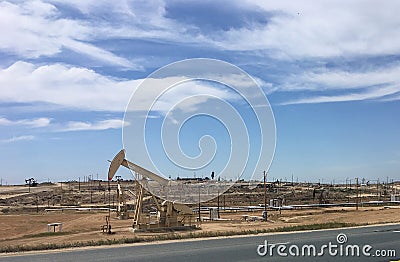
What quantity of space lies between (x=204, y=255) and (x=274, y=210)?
45.2 metres

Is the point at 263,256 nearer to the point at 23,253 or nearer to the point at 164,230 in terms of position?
the point at 23,253

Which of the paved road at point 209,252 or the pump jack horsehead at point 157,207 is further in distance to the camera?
the pump jack horsehead at point 157,207

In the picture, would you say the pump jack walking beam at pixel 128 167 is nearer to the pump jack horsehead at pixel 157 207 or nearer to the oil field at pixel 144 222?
the pump jack horsehead at pixel 157 207

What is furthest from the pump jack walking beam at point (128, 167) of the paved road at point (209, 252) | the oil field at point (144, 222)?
the paved road at point (209, 252)

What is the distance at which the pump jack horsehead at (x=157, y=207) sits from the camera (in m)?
32.5

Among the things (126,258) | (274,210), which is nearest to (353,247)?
(126,258)

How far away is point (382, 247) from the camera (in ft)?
57.1

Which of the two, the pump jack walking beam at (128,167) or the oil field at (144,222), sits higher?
the pump jack walking beam at (128,167)

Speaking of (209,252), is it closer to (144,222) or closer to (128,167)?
(128,167)

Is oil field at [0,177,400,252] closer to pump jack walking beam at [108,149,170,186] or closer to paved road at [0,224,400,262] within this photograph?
pump jack walking beam at [108,149,170,186]

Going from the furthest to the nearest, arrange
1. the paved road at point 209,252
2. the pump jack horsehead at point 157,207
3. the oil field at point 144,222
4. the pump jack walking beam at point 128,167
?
the pump jack horsehead at point 157,207
the pump jack walking beam at point 128,167
the oil field at point 144,222
the paved road at point 209,252

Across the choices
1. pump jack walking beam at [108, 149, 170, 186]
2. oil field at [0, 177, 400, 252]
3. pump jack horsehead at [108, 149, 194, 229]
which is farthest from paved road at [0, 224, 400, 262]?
pump jack horsehead at [108, 149, 194, 229]

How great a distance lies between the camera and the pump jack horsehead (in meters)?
32.5

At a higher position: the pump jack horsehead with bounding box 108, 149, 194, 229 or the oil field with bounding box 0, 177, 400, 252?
the pump jack horsehead with bounding box 108, 149, 194, 229
